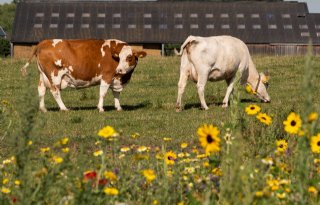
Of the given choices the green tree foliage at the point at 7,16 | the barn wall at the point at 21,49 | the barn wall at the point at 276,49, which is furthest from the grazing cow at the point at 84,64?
the green tree foliage at the point at 7,16

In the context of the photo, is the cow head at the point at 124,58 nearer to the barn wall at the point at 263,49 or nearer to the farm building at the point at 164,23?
the barn wall at the point at 263,49

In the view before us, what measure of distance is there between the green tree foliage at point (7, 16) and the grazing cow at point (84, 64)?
109m

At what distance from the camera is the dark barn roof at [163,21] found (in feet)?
185

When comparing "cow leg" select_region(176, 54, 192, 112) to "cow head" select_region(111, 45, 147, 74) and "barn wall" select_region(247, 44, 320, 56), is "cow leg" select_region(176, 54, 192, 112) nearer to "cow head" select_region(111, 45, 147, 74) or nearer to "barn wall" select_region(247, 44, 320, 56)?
"cow head" select_region(111, 45, 147, 74)

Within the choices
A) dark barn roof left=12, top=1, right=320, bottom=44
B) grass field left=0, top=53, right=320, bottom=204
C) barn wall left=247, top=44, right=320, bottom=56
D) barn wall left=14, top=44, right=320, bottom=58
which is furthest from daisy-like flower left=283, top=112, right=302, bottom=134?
dark barn roof left=12, top=1, right=320, bottom=44

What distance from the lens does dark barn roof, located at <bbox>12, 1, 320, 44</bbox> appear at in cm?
5647

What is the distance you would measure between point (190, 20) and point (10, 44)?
51.3 ft

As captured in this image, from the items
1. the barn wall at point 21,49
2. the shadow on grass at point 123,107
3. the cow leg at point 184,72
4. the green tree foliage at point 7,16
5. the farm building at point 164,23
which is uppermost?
the green tree foliage at point 7,16

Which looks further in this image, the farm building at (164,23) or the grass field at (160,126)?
the farm building at (164,23)

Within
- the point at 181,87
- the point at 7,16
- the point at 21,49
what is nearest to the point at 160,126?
the point at 181,87

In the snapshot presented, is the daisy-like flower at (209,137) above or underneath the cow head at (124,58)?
underneath

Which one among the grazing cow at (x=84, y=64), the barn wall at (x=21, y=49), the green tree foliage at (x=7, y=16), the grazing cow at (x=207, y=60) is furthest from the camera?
the green tree foliage at (x=7, y=16)

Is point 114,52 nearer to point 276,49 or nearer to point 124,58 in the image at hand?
point 124,58

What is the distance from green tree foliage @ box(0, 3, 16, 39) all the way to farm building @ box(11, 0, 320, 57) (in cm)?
6421
